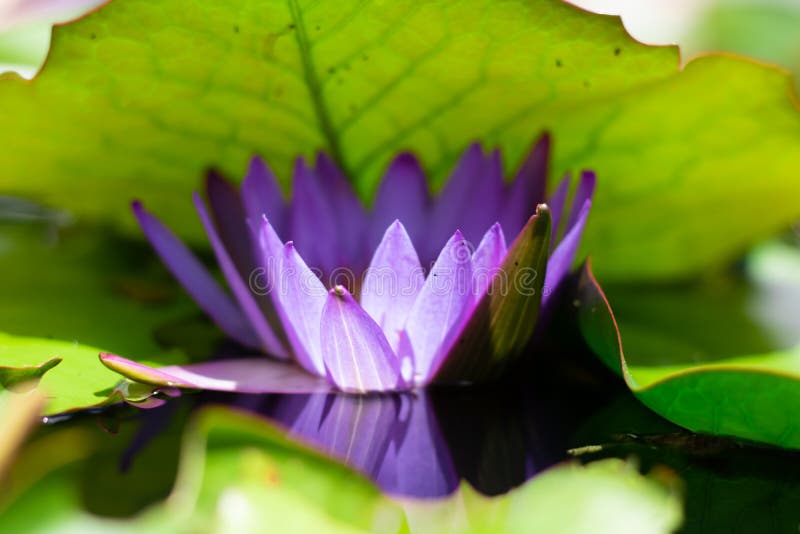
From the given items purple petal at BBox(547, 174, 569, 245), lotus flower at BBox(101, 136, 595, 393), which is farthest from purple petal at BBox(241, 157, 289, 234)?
purple petal at BBox(547, 174, 569, 245)

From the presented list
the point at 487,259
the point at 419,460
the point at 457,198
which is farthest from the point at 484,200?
the point at 419,460

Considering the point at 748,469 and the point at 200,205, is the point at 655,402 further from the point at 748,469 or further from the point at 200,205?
the point at 200,205

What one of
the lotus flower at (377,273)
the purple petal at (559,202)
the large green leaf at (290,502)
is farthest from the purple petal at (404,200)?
the large green leaf at (290,502)

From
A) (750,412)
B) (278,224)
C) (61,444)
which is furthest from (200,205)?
(750,412)

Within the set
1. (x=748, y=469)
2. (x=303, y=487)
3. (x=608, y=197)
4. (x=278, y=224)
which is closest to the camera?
(x=303, y=487)

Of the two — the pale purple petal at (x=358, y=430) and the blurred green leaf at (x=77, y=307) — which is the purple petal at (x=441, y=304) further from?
the blurred green leaf at (x=77, y=307)

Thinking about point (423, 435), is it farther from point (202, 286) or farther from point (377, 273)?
point (202, 286)
